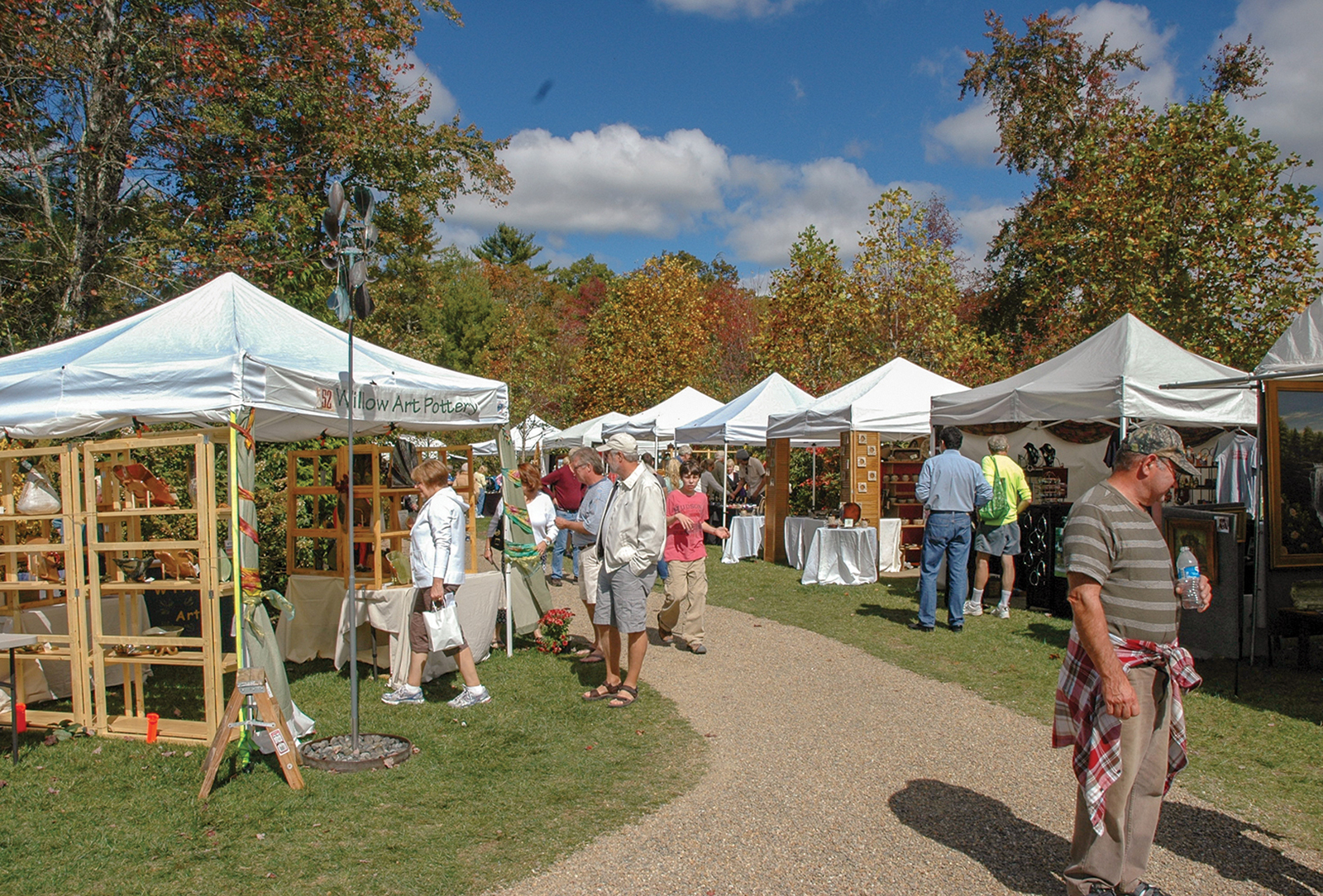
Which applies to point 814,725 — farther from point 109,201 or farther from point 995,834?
point 109,201

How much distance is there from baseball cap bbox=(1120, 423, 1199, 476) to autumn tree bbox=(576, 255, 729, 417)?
25.5 metres

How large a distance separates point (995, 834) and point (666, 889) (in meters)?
1.55

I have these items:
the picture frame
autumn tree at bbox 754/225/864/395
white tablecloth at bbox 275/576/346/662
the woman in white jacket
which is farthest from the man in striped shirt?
autumn tree at bbox 754/225/864/395

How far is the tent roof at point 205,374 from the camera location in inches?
203

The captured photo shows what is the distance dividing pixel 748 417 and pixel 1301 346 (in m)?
9.60

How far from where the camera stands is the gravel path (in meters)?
3.50

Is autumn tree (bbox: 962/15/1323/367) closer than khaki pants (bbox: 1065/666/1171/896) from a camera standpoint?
No

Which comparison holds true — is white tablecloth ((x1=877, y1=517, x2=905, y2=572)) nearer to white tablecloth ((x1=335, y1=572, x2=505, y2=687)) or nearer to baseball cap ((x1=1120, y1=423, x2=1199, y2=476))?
white tablecloth ((x1=335, y1=572, x2=505, y2=687))

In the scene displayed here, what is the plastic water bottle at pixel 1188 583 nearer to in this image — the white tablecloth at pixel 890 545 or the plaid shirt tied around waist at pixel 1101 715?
the plaid shirt tied around waist at pixel 1101 715

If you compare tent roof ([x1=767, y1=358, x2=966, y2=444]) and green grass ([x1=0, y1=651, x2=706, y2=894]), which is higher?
tent roof ([x1=767, y1=358, x2=966, y2=444])

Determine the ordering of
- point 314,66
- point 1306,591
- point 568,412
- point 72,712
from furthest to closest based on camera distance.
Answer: point 568,412 → point 314,66 → point 1306,591 → point 72,712

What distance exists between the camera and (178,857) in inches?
145

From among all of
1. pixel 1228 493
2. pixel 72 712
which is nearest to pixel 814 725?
pixel 72 712

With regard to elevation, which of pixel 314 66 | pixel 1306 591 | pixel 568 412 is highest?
pixel 314 66
